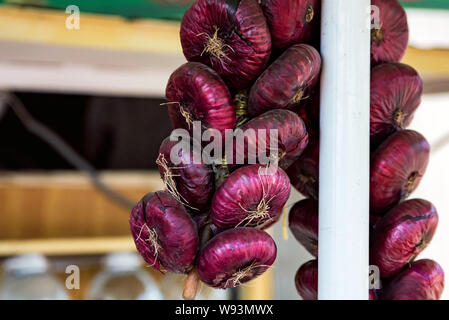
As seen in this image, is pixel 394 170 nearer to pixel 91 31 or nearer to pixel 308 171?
pixel 308 171

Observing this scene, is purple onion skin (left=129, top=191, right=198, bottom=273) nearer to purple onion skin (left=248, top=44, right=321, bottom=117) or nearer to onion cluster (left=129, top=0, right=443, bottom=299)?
onion cluster (left=129, top=0, right=443, bottom=299)

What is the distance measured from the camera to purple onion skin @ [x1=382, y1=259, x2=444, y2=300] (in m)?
0.77

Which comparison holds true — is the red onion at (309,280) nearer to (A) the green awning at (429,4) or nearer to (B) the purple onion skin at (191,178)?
(B) the purple onion skin at (191,178)

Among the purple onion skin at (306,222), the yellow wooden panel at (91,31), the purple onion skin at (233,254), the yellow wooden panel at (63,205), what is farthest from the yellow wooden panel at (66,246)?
the purple onion skin at (233,254)

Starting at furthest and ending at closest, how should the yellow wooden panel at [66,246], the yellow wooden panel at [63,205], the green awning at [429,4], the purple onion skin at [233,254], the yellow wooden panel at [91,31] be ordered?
the yellow wooden panel at [63,205] < the yellow wooden panel at [66,246] < the yellow wooden panel at [91,31] < the green awning at [429,4] < the purple onion skin at [233,254]

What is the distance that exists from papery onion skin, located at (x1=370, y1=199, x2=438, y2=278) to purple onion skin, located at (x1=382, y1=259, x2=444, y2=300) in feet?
0.05

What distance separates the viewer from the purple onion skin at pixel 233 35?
2.22 feet

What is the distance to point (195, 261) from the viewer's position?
0.69 m

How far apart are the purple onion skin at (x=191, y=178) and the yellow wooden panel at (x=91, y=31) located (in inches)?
30.3

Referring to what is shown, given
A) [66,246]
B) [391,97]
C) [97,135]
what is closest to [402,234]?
[391,97]

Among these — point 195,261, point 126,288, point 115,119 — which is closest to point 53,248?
point 126,288

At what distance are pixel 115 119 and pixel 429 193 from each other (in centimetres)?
126

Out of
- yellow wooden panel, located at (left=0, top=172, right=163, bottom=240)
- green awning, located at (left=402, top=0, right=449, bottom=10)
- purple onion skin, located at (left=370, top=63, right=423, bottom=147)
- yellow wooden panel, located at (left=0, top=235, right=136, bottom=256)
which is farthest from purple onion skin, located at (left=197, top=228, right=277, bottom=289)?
yellow wooden panel, located at (left=0, top=172, right=163, bottom=240)

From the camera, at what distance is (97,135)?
2.24m
